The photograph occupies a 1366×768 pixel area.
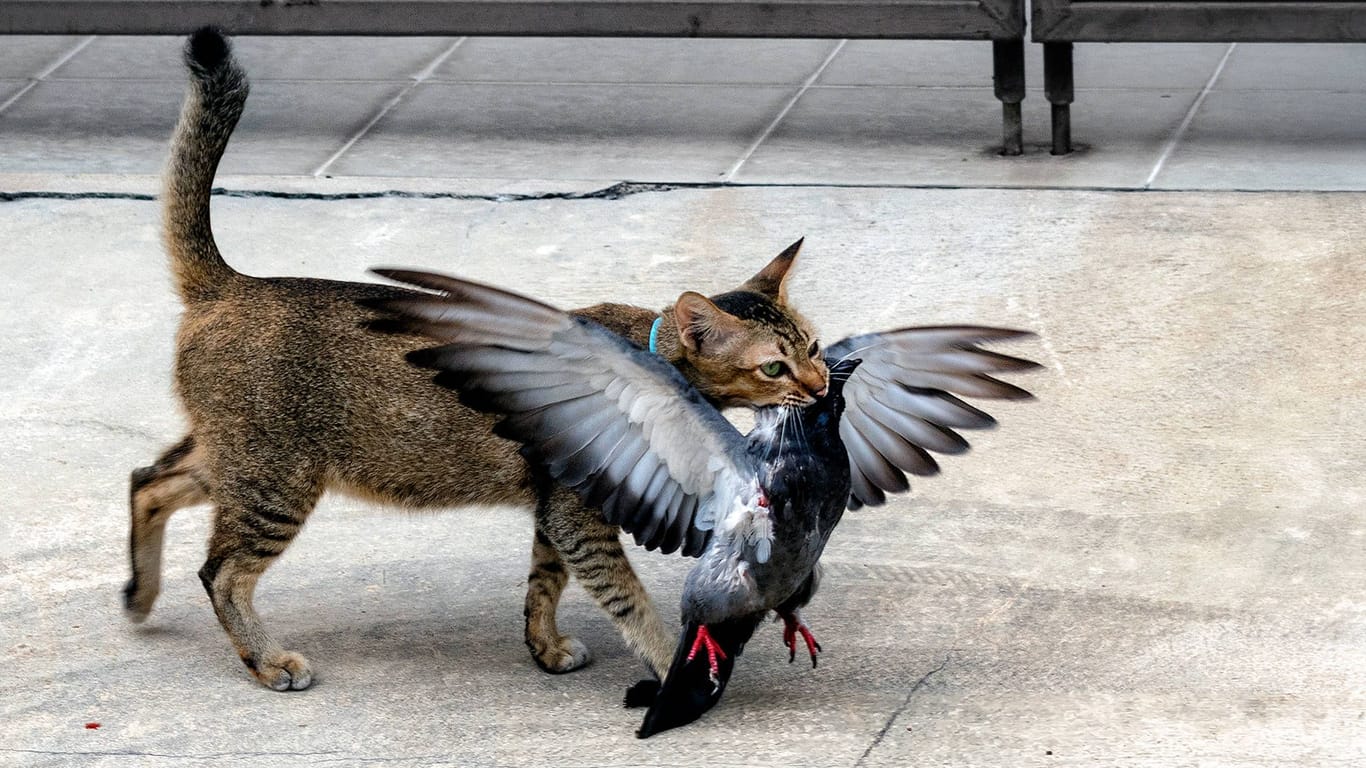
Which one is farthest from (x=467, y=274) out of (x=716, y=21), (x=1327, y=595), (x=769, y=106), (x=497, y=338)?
(x=1327, y=595)

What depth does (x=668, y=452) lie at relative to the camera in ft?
14.3

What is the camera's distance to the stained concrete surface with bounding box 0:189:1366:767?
14.7ft

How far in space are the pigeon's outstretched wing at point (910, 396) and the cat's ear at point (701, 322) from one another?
383 mm

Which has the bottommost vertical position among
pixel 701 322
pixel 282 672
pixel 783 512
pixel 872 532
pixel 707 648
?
pixel 872 532

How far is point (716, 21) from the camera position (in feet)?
27.2

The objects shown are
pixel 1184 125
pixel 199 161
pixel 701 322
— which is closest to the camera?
pixel 701 322

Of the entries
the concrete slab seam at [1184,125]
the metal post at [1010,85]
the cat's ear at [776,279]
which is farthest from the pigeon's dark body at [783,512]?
the metal post at [1010,85]

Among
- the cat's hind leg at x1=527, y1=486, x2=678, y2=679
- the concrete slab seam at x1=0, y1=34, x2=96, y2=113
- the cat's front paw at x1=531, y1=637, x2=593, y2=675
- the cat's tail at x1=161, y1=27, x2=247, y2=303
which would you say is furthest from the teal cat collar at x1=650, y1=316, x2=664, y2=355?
the concrete slab seam at x1=0, y1=34, x2=96, y2=113

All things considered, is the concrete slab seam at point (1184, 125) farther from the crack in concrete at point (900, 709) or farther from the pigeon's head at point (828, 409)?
the pigeon's head at point (828, 409)

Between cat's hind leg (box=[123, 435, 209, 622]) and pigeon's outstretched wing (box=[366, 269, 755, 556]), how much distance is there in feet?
3.92

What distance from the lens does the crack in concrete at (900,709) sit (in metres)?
4.30

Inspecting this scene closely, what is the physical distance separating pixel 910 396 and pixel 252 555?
68.8 inches

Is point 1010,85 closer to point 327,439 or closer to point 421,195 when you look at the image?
point 421,195

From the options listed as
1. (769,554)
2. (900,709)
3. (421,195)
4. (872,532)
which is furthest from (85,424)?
(900,709)
